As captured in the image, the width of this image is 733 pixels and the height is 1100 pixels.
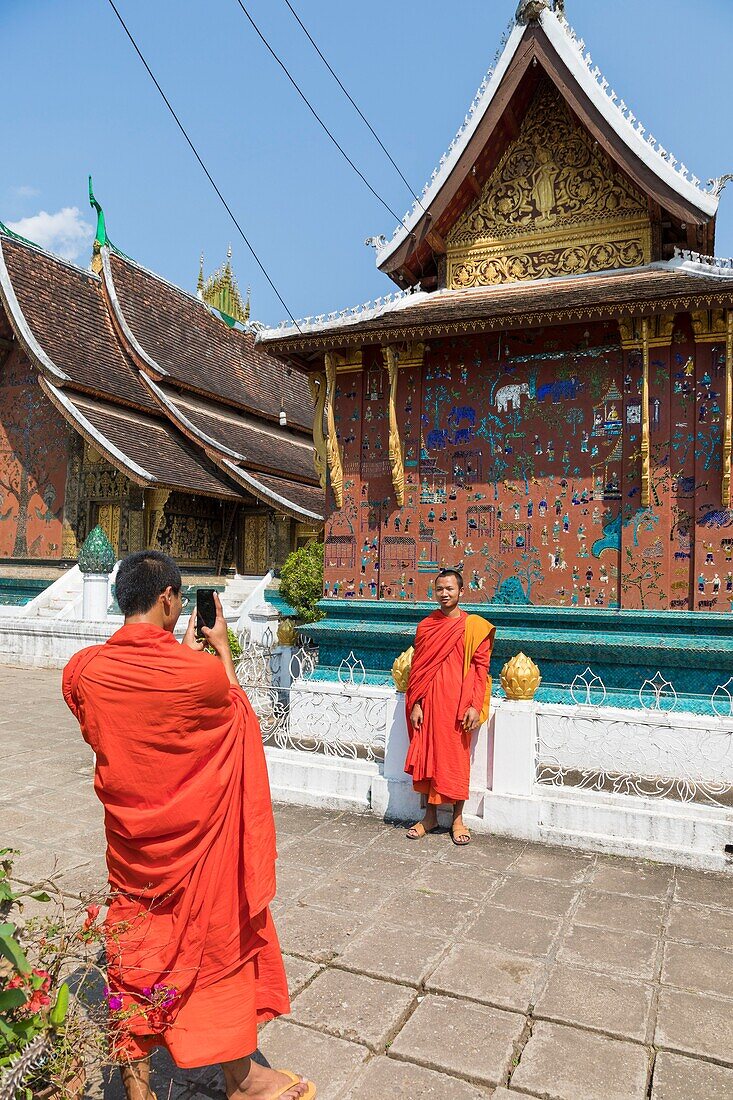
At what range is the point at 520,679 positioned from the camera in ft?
15.5

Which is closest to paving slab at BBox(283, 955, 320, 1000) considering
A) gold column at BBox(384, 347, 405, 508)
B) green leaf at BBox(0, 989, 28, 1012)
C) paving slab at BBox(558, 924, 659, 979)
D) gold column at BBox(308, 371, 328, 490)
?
paving slab at BBox(558, 924, 659, 979)

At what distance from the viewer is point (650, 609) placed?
22.7 ft

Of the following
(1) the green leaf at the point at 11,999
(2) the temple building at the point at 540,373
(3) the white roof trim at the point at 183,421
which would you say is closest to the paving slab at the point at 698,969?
(1) the green leaf at the point at 11,999

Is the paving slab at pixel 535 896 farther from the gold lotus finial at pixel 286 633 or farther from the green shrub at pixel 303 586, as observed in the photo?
the green shrub at pixel 303 586

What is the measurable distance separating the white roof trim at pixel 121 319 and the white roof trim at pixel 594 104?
9.28 m

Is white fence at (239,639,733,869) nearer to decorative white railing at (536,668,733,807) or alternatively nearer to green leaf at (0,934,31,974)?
decorative white railing at (536,668,733,807)

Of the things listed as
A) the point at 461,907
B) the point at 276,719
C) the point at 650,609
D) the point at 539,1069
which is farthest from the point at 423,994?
the point at 650,609

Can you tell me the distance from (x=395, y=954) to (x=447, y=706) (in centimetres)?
170

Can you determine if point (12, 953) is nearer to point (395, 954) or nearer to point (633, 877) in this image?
point (395, 954)

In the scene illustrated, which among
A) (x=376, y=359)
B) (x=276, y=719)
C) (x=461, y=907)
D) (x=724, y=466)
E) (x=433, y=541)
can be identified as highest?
(x=376, y=359)

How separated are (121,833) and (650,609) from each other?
5.82m

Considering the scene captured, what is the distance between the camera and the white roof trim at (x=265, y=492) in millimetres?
15234

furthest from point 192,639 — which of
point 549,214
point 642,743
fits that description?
point 549,214

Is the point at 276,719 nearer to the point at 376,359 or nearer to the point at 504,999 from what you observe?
the point at 504,999
